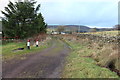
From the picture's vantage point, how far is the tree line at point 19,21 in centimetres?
2583

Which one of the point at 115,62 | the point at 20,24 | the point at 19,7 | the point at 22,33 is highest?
the point at 19,7

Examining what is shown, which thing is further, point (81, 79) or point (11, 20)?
point (11, 20)

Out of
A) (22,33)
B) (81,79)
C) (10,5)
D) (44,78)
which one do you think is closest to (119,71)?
(81,79)

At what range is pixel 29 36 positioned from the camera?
92.0 ft

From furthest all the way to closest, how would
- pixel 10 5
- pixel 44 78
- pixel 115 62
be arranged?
1. pixel 10 5
2. pixel 115 62
3. pixel 44 78

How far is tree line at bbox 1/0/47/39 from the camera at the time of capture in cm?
2583

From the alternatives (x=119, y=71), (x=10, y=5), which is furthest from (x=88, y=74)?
(x=10, y=5)

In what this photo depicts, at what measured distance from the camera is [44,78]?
17.7ft

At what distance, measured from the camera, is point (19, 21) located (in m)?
26.9

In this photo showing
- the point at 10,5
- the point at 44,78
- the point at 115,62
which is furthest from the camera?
the point at 10,5

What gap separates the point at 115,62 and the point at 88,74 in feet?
6.79

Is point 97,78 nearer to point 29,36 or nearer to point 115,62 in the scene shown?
point 115,62

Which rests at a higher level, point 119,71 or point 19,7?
point 19,7

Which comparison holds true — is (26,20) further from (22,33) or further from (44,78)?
(44,78)
